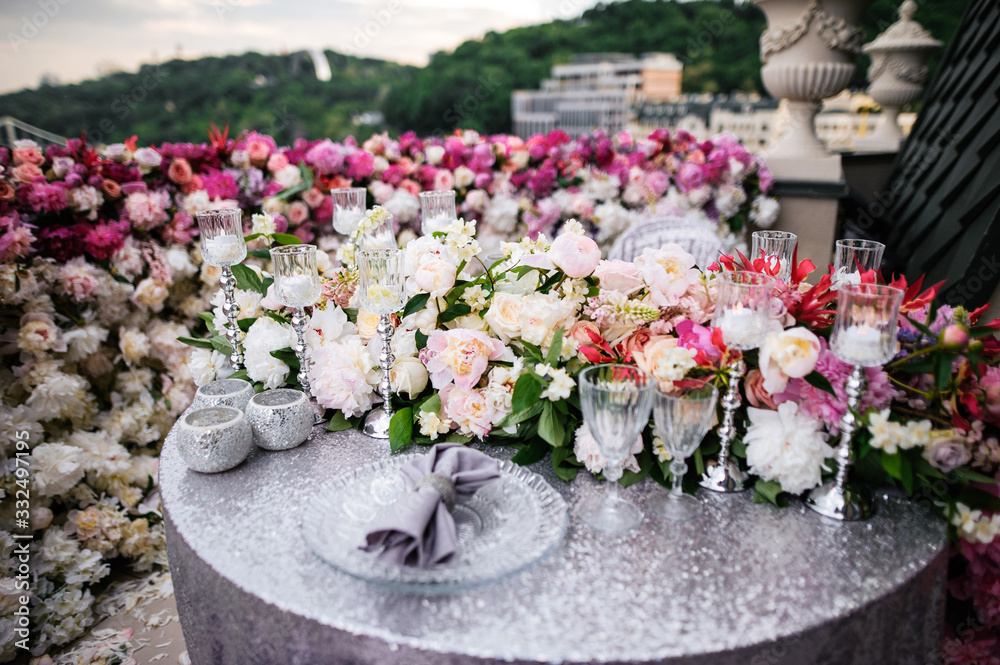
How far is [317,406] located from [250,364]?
0.16 metres

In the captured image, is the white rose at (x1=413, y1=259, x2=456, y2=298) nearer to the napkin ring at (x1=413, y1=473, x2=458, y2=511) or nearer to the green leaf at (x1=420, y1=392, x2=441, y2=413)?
the green leaf at (x1=420, y1=392, x2=441, y2=413)

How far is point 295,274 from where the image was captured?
3.73 ft

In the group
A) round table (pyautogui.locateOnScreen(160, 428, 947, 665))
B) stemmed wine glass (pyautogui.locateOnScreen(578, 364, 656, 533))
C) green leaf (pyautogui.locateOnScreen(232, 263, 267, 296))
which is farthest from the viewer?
green leaf (pyautogui.locateOnScreen(232, 263, 267, 296))

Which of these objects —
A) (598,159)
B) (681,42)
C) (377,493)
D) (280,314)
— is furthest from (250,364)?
(681,42)

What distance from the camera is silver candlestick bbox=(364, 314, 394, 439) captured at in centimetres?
111

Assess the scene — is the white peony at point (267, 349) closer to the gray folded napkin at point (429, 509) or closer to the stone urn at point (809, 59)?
the gray folded napkin at point (429, 509)

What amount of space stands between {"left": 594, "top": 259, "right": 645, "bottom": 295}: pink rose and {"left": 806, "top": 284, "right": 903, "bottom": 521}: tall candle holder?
34 cm

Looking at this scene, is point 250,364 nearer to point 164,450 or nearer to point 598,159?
point 164,450

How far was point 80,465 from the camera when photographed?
71.3 inches

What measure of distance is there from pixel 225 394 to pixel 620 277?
31.2 inches

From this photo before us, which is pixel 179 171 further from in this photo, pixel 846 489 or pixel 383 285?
pixel 846 489

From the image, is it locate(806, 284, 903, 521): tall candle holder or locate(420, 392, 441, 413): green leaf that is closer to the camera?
locate(806, 284, 903, 521): tall candle holder

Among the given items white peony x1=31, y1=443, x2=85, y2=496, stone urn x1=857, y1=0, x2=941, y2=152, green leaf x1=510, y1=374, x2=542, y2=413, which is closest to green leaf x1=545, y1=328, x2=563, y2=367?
green leaf x1=510, y1=374, x2=542, y2=413

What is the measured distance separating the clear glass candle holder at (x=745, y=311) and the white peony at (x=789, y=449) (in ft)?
0.42
